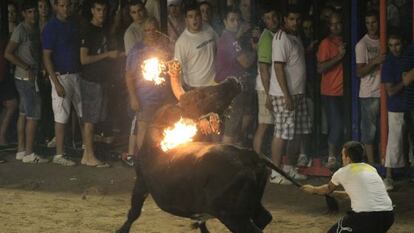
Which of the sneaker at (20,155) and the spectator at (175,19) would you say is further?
the sneaker at (20,155)

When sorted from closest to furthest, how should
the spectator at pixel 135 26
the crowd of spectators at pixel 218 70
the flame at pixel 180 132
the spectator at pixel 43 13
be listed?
the flame at pixel 180 132, the crowd of spectators at pixel 218 70, the spectator at pixel 135 26, the spectator at pixel 43 13

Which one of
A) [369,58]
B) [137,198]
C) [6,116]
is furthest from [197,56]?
[137,198]

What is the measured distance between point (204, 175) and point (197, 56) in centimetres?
442

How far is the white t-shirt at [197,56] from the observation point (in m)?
11.2

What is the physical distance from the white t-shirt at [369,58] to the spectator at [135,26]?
9.34 ft

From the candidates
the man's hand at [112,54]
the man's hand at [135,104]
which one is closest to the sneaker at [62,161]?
the man's hand at [135,104]

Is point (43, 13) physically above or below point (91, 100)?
above

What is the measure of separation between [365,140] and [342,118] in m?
0.48

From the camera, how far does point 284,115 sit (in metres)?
10.9

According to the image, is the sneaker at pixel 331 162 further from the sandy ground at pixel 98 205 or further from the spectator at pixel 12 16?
the spectator at pixel 12 16

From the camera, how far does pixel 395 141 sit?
34.4 feet

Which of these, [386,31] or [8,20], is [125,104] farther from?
[386,31]

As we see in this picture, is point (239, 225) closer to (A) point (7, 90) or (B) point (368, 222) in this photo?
(B) point (368, 222)

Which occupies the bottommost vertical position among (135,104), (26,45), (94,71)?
(135,104)
